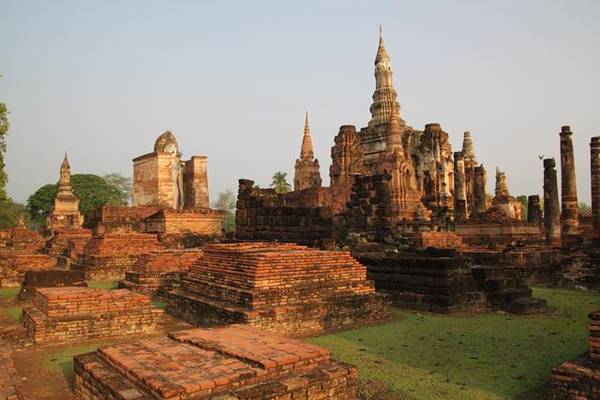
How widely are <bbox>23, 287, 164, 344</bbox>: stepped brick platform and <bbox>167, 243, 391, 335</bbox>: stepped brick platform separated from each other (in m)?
1.00

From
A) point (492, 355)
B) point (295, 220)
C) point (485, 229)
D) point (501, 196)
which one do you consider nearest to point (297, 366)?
point (492, 355)

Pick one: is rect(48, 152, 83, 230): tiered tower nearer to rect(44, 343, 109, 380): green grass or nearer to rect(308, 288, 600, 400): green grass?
rect(44, 343, 109, 380): green grass

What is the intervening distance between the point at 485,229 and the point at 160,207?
49.9 ft

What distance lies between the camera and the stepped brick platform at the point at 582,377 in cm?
404

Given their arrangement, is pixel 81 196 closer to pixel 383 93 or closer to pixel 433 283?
pixel 383 93

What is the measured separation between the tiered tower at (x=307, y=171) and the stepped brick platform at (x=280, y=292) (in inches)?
1222

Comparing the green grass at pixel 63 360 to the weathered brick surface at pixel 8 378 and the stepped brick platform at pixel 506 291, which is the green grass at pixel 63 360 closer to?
the weathered brick surface at pixel 8 378

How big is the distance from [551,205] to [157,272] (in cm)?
1523

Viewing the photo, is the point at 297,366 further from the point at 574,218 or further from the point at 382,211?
the point at 574,218

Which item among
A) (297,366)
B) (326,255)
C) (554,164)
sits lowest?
(297,366)

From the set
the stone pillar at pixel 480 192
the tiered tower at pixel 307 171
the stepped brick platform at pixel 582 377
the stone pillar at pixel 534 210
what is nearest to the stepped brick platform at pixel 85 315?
the stepped brick platform at pixel 582 377

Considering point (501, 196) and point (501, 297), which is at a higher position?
point (501, 196)

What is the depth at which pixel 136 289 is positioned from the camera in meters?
11.0

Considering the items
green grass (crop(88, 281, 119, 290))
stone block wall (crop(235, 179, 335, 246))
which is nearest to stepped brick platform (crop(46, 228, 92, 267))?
green grass (crop(88, 281, 119, 290))
